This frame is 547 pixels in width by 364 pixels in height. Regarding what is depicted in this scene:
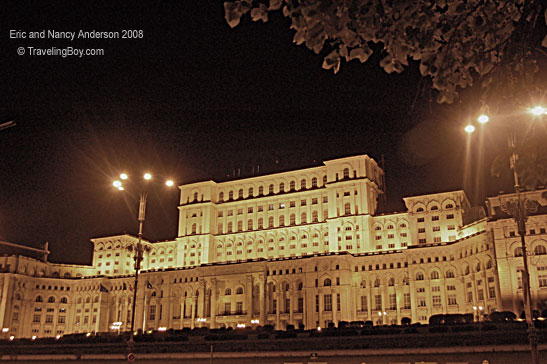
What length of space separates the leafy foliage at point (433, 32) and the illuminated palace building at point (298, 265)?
2650 inches

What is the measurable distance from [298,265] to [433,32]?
87.4 m

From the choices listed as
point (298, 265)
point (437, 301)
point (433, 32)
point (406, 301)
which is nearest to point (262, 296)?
point (298, 265)

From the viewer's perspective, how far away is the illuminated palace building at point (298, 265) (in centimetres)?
8062

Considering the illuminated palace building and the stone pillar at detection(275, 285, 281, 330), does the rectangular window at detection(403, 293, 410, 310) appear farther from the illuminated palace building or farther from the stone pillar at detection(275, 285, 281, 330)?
the stone pillar at detection(275, 285, 281, 330)

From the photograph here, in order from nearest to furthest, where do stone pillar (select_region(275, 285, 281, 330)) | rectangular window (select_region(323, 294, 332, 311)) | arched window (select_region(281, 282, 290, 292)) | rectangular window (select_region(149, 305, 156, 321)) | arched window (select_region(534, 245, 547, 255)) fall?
arched window (select_region(534, 245, 547, 255)) → rectangular window (select_region(323, 294, 332, 311)) → stone pillar (select_region(275, 285, 281, 330)) → arched window (select_region(281, 282, 290, 292)) → rectangular window (select_region(149, 305, 156, 321))

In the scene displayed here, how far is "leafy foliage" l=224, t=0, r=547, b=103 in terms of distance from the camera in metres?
8.18

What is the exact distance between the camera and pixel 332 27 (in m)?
8.21

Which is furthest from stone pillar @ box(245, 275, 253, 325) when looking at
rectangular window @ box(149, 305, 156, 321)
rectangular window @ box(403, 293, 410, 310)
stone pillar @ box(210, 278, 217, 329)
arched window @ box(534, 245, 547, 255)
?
arched window @ box(534, 245, 547, 255)

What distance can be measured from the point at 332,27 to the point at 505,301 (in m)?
71.1

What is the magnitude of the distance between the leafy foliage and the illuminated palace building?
67.3 m

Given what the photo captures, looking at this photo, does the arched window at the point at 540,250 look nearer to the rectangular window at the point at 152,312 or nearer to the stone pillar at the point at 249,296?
the stone pillar at the point at 249,296

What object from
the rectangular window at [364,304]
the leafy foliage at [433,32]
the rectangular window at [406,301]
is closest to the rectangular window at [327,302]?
the rectangular window at [364,304]

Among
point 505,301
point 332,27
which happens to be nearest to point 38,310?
point 505,301

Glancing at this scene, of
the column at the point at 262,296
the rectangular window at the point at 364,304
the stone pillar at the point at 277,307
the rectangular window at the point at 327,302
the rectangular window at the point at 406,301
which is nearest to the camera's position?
the rectangular window at the point at 406,301
